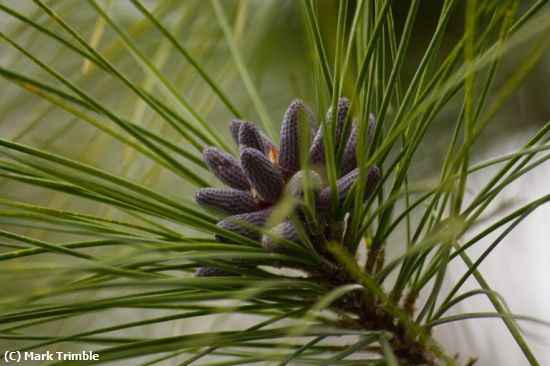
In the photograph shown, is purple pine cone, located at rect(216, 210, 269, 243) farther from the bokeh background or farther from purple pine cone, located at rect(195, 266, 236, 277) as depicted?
the bokeh background

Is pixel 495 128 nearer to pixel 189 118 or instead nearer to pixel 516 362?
pixel 516 362

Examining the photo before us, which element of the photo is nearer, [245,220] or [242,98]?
[245,220]

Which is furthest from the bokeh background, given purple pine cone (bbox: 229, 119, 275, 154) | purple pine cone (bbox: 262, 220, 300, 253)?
purple pine cone (bbox: 262, 220, 300, 253)

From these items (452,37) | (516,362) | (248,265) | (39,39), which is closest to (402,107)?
(248,265)

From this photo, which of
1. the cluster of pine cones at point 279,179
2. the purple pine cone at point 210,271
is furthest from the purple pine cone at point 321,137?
the purple pine cone at point 210,271
